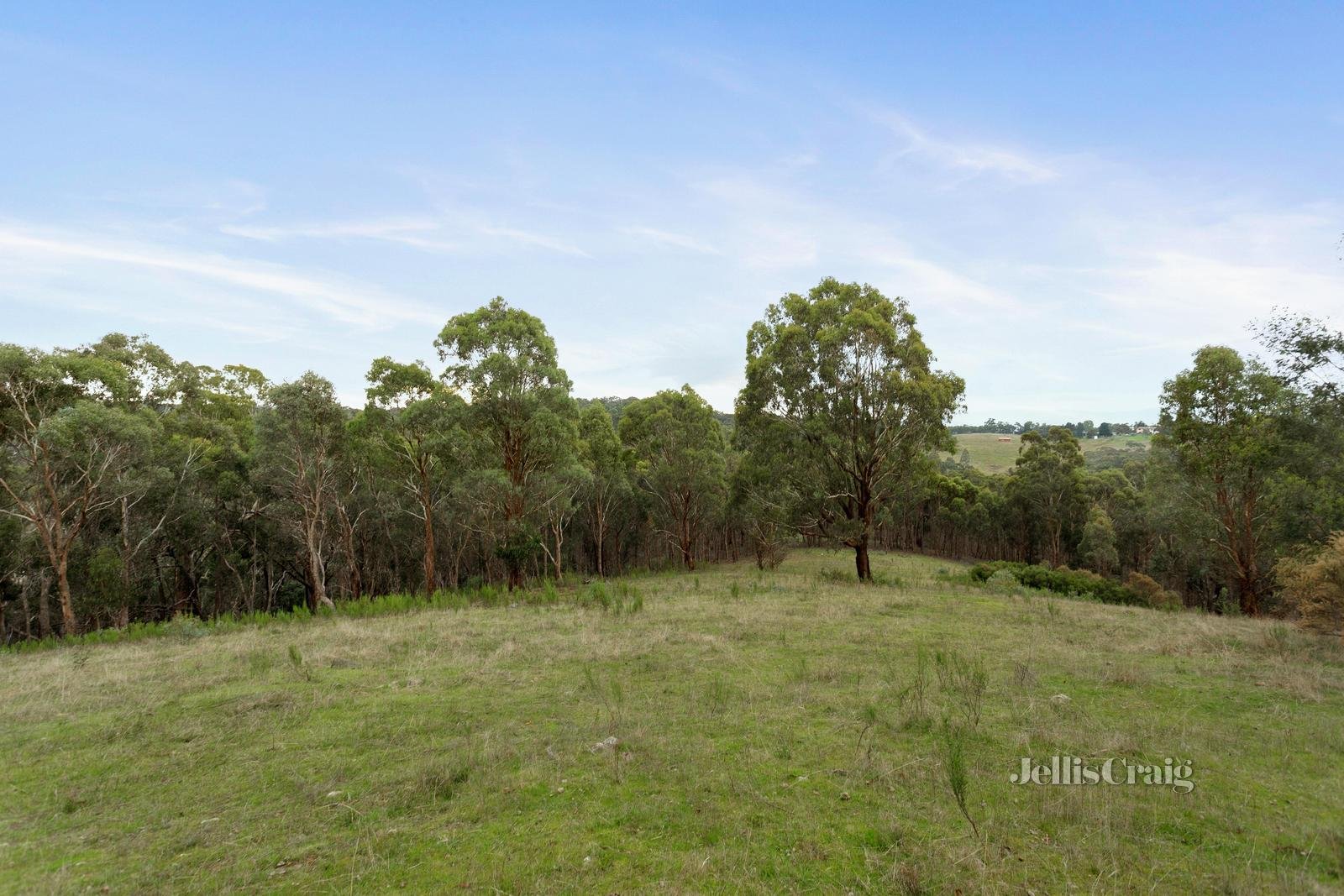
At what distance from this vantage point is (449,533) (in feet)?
135

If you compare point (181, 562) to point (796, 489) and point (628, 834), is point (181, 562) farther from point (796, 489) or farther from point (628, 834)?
point (628, 834)

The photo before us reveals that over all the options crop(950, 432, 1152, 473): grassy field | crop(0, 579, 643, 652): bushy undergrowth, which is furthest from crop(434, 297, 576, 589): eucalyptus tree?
crop(950, 432, 1152, 473): grassy field

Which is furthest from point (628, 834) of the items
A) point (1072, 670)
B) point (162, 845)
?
point (1072, 670)

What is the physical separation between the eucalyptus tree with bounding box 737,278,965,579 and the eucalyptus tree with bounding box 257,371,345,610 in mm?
19060

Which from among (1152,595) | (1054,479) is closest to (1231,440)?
(1152,595)

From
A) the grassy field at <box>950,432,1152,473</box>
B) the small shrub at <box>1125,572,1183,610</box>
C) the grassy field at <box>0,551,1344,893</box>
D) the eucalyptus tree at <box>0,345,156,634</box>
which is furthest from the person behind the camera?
the grassy field at <box>950,432,1152,473</box>

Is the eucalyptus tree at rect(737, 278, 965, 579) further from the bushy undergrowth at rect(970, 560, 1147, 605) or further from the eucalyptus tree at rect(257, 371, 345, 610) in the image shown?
the eucalyptus tree at rect(257, 371, 345, 610)

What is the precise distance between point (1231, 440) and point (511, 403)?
99.5 ft

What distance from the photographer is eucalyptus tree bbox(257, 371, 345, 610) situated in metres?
25.2

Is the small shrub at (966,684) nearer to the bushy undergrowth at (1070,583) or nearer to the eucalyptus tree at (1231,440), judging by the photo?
the bushy undergrowth at (1070,583)

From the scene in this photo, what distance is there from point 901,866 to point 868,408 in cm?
2222

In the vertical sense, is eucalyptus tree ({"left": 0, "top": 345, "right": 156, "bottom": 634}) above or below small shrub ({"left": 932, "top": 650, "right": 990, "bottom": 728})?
above

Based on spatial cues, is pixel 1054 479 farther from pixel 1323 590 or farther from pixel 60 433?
pixel 60 433

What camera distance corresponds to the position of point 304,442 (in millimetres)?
26188
